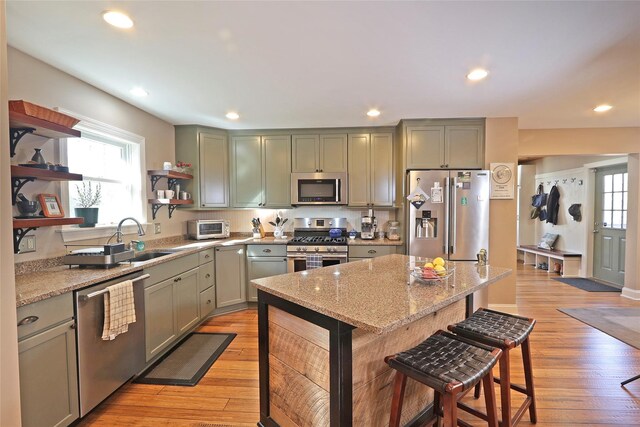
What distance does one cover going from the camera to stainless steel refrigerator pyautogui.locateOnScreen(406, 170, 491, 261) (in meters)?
3.57

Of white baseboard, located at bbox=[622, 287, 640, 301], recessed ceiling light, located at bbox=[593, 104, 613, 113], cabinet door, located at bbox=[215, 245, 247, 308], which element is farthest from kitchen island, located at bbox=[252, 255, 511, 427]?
white baseboard, located at bbox=[622, 287, 640, 301]

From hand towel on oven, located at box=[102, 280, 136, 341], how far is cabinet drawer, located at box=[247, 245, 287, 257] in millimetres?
1823

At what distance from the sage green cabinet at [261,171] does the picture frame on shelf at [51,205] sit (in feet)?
7.15

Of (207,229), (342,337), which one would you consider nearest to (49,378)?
(342,337)

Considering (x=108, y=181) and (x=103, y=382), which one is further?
(x=108, y=181)

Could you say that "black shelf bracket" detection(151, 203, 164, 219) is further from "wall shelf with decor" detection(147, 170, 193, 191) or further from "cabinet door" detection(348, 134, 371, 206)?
"cabinet door" detection(348, 134, 371, 206)

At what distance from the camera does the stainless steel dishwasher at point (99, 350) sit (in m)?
1.84

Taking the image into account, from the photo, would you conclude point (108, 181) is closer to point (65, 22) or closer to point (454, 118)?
point (65, 22)

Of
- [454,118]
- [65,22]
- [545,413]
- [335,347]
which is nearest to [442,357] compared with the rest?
[335,347]

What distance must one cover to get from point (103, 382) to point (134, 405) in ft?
0.91

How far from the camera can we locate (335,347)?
132cm

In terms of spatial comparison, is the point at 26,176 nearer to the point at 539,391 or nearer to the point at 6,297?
the point at 6,297

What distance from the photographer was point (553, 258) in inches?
239

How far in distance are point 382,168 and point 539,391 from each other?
284 cm
